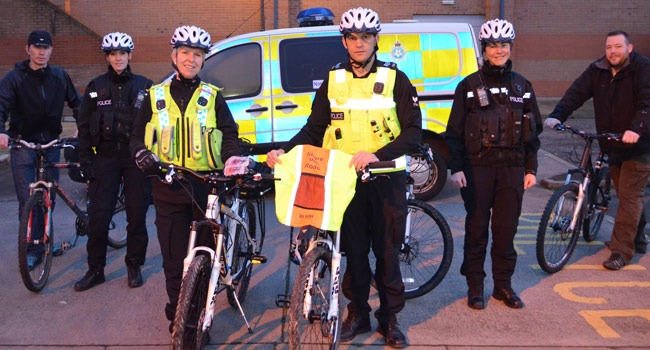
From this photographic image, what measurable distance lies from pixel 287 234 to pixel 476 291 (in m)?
2.54

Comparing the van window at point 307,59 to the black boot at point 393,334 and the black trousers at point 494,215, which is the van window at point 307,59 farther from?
the black boot at point 393,334

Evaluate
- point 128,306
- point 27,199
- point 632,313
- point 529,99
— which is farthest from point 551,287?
point 27,199

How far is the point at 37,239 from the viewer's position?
18.1 feet

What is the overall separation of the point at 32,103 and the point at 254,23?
1572 centimetres

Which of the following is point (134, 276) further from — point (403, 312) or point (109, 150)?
point (403, 312)

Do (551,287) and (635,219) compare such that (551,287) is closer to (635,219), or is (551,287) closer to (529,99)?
(635,219)

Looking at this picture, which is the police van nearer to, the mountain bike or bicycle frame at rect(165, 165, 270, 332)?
the mountain bike

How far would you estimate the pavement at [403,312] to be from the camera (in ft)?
14.6

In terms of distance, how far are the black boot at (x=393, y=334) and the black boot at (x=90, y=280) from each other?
2.39 m

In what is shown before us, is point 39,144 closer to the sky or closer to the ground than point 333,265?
closer to the sky

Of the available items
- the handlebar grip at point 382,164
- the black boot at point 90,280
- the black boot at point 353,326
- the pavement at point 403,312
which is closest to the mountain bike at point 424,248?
the pavement at point 403,312

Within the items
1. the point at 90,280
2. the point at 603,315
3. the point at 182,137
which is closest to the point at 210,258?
the point at 182,137

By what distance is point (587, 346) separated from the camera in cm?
438

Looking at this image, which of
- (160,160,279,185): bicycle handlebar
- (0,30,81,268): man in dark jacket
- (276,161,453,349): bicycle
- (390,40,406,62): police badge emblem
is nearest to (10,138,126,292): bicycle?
(0,30,81,268): man in dark jacket
